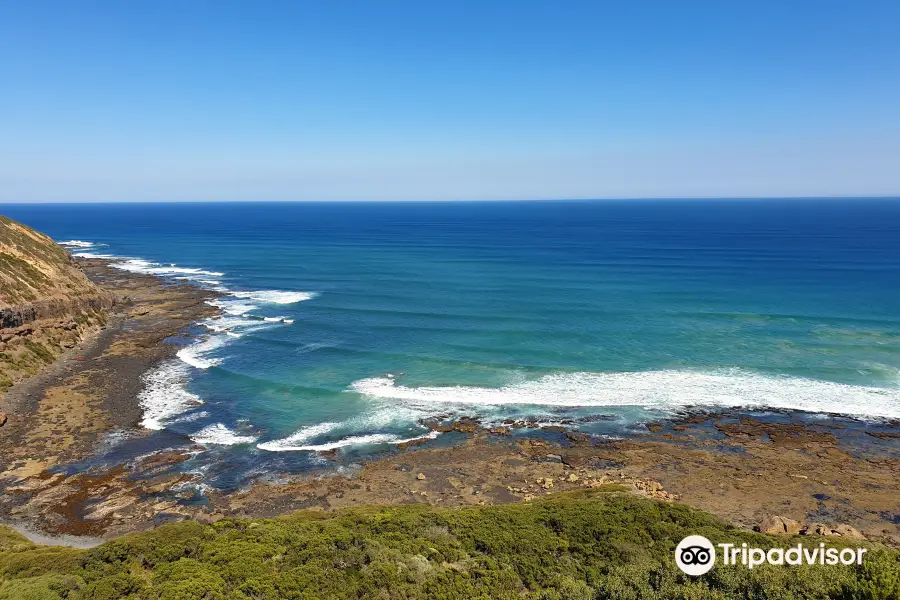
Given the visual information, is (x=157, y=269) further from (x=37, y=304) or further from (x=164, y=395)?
(x=164, y=395)

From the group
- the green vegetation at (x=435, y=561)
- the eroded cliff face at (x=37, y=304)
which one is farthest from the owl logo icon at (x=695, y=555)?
the eroded cliff face at (x=37, y=304)

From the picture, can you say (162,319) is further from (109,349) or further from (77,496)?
(77,496)

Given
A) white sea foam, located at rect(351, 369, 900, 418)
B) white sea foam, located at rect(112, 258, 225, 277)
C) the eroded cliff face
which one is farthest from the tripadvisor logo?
white sea foam, located at rect(112, 258, 225, 277)

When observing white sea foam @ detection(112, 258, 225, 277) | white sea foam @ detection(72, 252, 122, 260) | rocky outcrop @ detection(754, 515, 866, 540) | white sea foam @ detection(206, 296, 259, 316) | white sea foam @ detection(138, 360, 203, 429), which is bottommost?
white sea foam @ detection(138, 360, 203, 429)

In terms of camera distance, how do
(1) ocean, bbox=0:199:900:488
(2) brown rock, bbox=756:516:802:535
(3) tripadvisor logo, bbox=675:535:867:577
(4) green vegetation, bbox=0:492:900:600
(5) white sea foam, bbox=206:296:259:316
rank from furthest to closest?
1. (5) white sea foam, bbox=206:296:259:316
2. (1) ocean, bbox=0:199:900:488
3. (2) brown rock, bbox=756:516:802:535
4. (3) tripadvisor logo, bbox=675:535:867:577
5. (4) green vegetation, bbox=0:492:900:600

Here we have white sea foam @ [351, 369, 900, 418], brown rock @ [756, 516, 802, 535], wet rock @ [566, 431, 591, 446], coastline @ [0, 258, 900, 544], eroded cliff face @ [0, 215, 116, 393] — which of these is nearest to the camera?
brown rock @ [756, 516, 802, 535]

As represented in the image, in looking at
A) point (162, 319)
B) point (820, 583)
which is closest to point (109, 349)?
point (162, 319)

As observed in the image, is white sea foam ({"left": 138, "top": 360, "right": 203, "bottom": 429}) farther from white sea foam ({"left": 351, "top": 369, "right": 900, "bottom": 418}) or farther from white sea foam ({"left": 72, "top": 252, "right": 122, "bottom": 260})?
white sea foam ({"left": 72, "top": 252, "right": 122, "bottom": 260})
